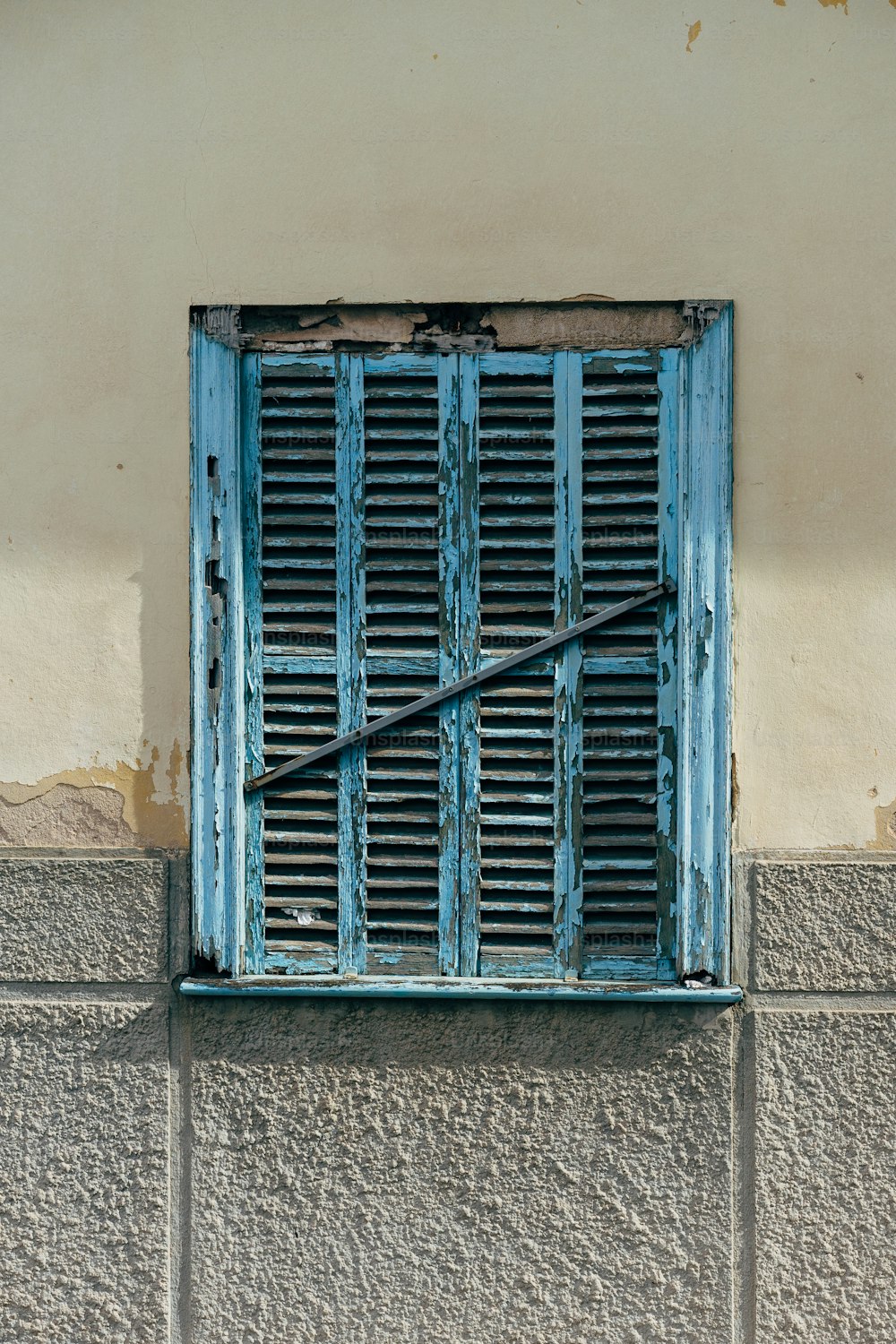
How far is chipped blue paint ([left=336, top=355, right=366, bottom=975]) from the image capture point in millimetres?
2695

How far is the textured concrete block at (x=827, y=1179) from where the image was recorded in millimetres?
2617

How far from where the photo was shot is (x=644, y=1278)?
262 centimetres

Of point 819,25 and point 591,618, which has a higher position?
point 819,25

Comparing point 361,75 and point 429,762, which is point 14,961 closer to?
point 429,762

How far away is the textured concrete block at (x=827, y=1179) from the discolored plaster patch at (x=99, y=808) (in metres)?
1.57

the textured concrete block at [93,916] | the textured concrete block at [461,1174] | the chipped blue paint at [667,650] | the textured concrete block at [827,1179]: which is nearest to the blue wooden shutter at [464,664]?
the chipped blue paint at [667,650]

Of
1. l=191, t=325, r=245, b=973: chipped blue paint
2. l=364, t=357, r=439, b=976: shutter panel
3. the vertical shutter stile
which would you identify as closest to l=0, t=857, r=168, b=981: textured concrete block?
l=191, t=325, r=245, b=973: chipped blue paint

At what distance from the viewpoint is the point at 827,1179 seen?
2.62m

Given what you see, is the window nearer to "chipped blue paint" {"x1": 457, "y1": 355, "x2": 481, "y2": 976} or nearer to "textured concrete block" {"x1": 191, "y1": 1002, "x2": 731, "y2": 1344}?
"chipped blue paint" {"x1": 457, "y1": 355, "x2": 481, "y2": 976}

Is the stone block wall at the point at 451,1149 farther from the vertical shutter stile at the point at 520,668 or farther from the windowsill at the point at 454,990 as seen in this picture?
the vertical shutter stile at the point at 520,668

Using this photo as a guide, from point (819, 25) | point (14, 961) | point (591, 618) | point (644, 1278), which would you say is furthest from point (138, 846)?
point (819, 25)

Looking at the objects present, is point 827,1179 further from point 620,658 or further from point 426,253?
point 426,253

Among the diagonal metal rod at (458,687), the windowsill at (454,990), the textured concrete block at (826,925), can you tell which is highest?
the diagonal metal rod at (458,687)

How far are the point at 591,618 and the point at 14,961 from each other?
66.2 inches
